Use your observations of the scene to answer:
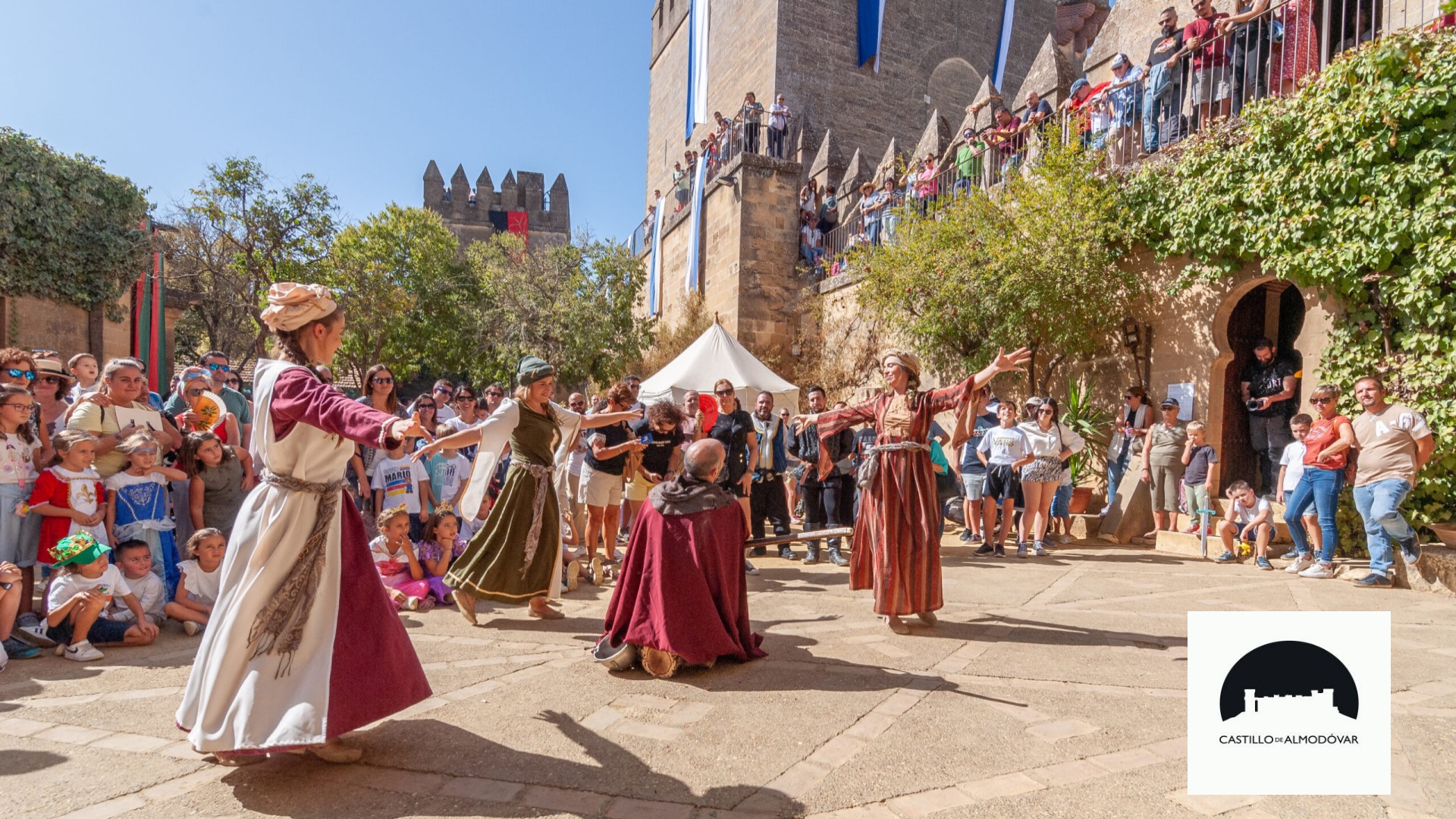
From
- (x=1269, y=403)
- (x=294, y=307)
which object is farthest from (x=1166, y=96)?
(x=294, y=307)

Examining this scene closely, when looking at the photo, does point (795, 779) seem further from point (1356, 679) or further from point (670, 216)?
point (670, 216)

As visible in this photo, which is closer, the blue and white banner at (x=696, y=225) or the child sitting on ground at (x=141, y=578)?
the child sitting on ground at (x=141, y=578)

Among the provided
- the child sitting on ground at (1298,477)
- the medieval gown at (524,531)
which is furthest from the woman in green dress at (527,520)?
the child sitting on ground at (1298,477)

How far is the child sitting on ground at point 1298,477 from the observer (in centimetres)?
756

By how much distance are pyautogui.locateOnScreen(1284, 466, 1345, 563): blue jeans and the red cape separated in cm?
586

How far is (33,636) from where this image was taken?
4.85 m

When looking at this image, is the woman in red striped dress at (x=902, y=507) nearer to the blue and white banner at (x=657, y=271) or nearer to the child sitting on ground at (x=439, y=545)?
the child sitting on ground at (x=439, y=545)

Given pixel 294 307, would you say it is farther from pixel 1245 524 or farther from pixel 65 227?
pixel 65 227

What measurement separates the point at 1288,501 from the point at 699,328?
A: 1461 centimetres

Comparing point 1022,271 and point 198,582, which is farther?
point 1022,271

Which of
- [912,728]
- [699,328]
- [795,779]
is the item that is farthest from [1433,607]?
[699,328]

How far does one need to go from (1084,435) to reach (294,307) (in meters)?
10.3

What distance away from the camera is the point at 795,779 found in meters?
3.05

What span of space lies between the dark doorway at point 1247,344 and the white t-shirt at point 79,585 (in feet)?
36.3
